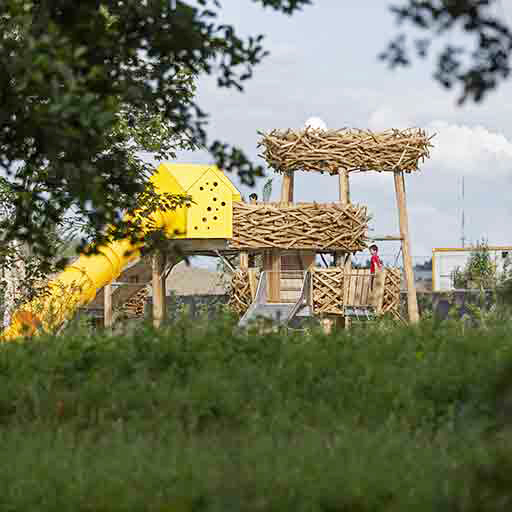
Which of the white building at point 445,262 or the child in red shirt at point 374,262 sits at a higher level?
the white building at point 445,262

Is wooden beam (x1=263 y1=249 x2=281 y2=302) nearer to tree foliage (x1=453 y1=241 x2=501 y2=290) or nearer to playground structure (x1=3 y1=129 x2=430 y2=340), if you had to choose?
playground structure (x1=3 y1=129 x2=430 y2=340)

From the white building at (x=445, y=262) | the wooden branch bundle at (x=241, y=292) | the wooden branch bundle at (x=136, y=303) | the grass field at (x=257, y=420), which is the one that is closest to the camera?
the grass field at (x=257, y=420)

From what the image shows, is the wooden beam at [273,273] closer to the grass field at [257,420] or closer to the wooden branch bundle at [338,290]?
the wooden branch bundle at [338,290]

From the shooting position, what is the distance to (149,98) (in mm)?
5996

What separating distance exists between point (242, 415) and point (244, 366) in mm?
916

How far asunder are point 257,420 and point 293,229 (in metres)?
16.0

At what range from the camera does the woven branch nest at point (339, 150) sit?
850 inches

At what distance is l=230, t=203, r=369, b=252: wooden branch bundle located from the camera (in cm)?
2178

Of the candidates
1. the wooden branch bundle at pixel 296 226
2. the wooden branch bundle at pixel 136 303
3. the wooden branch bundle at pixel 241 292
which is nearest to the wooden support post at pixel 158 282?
the wooden branch bundle at pixel 241 292

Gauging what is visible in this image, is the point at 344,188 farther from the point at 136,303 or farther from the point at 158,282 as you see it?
the point at 136,303

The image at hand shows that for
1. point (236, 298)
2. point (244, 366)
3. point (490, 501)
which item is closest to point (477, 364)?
point (244, 366)

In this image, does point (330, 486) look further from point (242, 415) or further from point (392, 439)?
point (242, 415)

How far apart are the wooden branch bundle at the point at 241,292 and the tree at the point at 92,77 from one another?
1574cm

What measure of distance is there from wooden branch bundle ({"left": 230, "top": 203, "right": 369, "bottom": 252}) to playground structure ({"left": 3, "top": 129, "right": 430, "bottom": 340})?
0.02 metres
